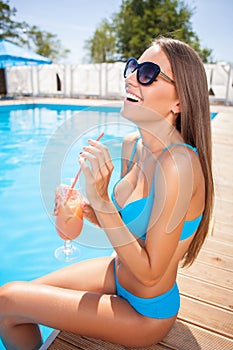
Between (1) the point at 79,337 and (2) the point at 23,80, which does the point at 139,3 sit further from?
(1) the point at 79,337

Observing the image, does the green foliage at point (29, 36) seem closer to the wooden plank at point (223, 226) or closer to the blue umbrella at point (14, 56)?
the blue umbrella at point (14, 56)

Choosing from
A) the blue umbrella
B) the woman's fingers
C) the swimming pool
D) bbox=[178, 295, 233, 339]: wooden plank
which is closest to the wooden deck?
bbox=[178, 295, 233, 339]: wooden plank

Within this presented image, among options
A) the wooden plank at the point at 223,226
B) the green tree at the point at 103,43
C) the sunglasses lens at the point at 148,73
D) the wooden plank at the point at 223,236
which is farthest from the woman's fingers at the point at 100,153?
the green tree at the point at 103,43

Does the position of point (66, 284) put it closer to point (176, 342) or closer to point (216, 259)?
point (176, 342)

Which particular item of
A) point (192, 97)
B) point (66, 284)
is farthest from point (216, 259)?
point (192, 97)

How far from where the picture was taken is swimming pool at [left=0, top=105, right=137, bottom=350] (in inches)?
46.8

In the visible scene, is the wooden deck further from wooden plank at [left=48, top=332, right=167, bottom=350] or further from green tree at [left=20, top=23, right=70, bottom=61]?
green tree at [left=20, top=23, right=70, bottom=61]

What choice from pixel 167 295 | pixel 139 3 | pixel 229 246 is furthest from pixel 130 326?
pixel 139 3

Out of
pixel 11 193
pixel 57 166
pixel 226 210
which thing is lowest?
pixel 11 193

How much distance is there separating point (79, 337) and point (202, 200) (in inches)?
34.4

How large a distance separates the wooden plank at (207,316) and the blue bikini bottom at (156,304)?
38 centimetres

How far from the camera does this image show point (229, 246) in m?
2.39

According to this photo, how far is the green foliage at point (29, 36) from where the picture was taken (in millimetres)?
26817

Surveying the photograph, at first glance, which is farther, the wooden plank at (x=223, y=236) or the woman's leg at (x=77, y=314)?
the wooden plank at (x=223, y=236)
